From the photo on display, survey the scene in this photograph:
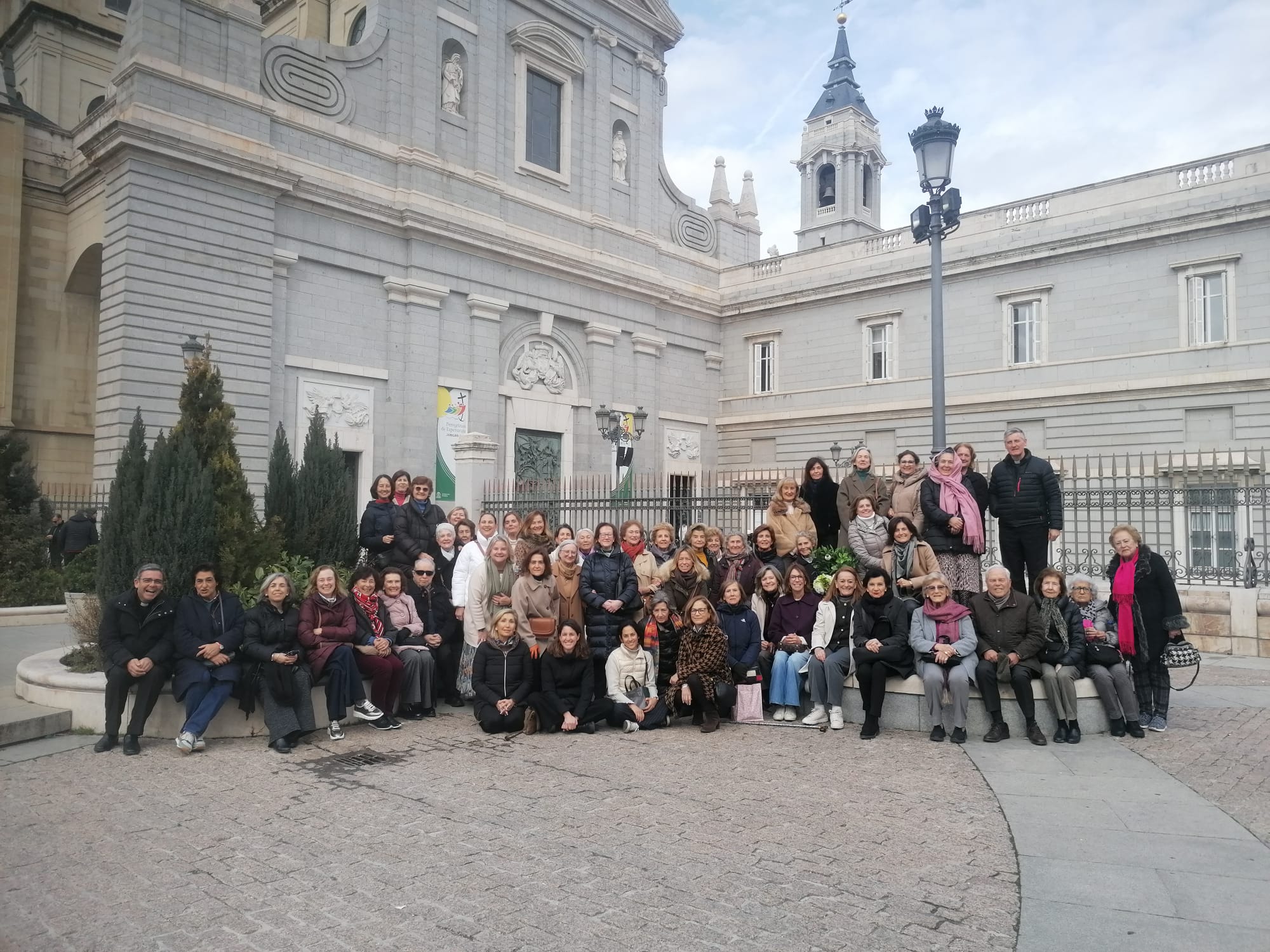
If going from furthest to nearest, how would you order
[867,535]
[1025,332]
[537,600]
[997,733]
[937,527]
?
[1025,332] → [867,535] → [937,527] → [537,600] → [997,733]

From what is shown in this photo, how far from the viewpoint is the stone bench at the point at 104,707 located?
7.34 m

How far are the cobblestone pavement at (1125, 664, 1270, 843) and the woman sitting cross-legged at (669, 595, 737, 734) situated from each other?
126 inches

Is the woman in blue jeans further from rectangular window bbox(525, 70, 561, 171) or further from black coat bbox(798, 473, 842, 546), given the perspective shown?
rectangular window bbox(525, 70, 561, 171)

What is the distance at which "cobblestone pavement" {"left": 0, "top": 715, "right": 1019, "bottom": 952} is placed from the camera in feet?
12.7

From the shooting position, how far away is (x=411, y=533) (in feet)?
32.9

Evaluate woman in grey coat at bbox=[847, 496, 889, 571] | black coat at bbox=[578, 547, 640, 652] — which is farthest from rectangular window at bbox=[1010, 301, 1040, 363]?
black coat at bbox=[578, 547, 640, 652]

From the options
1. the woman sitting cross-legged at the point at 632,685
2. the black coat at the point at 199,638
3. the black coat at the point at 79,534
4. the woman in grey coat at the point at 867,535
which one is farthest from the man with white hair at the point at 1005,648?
the black coat at the point at 79,534

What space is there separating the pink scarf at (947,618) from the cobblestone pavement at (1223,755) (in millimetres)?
1518

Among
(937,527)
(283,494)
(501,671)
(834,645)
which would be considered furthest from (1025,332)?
→ (501,671)

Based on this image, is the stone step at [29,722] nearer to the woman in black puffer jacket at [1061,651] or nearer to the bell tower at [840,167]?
the woman in black puffer jacket at [1061,651]

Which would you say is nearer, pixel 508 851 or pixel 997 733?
pixel 508 851

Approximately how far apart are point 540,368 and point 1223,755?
64.3ft

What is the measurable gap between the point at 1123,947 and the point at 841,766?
297cm

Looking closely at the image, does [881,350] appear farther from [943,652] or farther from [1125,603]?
[943,652]
